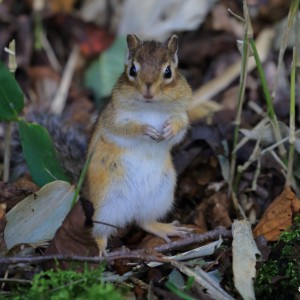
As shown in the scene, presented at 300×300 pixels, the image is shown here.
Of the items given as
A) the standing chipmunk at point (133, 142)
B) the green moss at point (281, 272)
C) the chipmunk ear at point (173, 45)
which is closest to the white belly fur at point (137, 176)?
the standing chipmunk at point (133, 142)

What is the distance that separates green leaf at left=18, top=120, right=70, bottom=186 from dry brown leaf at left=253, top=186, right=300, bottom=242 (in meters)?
1.26

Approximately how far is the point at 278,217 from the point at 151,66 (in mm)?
1170

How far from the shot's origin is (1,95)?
389 centimetres

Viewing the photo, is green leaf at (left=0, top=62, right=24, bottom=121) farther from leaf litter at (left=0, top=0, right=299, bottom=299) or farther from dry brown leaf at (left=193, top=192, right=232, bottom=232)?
dry brown leaf at (left=193, top=192, right=232, bottom=232)

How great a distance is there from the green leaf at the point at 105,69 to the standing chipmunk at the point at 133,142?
6.58ft

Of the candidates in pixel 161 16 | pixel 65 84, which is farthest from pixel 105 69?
pixel 161 16

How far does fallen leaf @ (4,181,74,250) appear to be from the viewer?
3.38m

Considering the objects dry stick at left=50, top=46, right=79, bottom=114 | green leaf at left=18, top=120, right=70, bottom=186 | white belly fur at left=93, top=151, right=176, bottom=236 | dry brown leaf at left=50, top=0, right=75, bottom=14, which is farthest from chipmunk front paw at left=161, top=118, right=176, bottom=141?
dry brown leaf at left=50, top=0, right=75, bottom=14

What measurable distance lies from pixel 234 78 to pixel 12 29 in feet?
7.10

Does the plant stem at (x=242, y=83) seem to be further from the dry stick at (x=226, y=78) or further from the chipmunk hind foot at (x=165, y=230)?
the dry stick at (x=226, y=78)

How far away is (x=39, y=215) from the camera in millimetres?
3469

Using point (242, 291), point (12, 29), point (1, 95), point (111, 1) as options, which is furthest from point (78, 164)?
point (111, 1)

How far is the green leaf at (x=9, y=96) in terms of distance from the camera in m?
3.86

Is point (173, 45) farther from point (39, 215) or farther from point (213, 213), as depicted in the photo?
point (39, 215)
